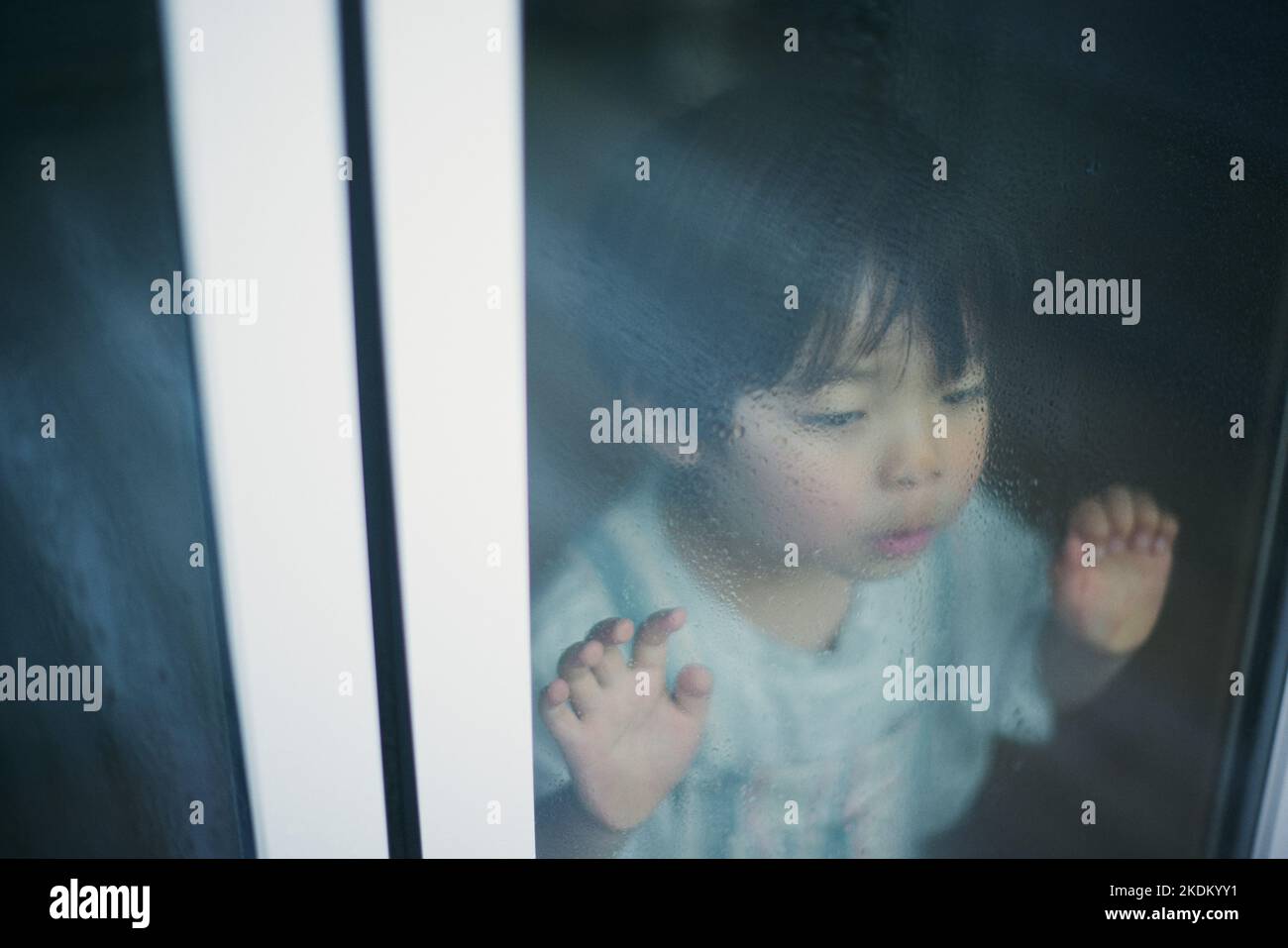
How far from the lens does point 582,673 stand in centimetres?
135

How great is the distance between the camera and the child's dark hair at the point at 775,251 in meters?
1.33

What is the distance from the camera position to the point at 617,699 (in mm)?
1352

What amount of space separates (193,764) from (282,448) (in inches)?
14.4

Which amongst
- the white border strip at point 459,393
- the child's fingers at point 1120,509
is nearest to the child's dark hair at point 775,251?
the white border strip at point 459,393

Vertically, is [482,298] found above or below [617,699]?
above

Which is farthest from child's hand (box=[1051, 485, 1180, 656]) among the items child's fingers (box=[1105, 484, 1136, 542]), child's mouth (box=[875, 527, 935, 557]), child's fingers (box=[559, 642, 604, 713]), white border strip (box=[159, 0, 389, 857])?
white border strip (box=[159, 0, 389, 857])

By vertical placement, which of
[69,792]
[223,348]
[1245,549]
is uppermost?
[223,348]

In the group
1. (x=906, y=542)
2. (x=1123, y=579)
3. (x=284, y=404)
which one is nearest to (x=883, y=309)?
(x=906, y=542)

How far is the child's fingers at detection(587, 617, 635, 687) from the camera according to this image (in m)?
1.35

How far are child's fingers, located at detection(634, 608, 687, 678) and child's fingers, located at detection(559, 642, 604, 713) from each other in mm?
42

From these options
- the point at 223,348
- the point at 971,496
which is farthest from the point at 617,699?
the point at 223,348

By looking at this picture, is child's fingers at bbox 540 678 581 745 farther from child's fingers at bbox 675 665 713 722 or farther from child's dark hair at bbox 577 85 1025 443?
child's dark hair at bbox 577 85 1025 443
